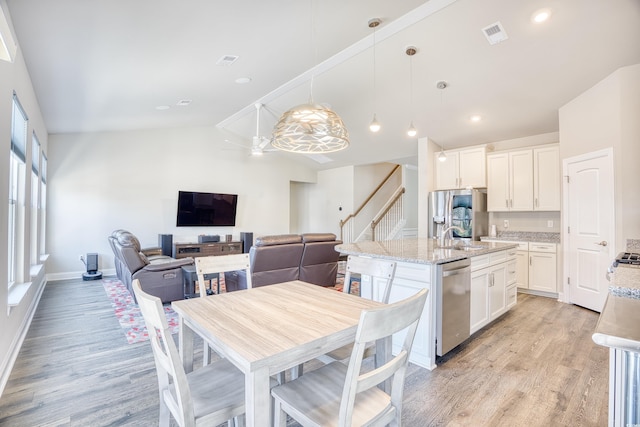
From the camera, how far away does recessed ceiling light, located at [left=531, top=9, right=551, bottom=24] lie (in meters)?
2.96

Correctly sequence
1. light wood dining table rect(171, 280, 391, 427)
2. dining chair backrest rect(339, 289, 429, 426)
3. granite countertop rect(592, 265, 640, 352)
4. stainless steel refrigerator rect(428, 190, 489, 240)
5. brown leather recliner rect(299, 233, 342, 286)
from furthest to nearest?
stainless steel refrigerator rect(428, 190, 489, 240) → brown leather recliner rect(299, 233, 342, 286) → light wood dining table rect(171, 280, 391, 427) → dining chair backrest rect(339, 289, 429, 426) → granite countertop rect(592, 265, 640, 352)

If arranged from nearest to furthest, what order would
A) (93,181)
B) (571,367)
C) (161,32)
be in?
(571,367) → (161,32) → (93,181)

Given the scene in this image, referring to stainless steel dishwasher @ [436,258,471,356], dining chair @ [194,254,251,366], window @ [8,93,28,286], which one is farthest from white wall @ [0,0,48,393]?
stainless steel dishwasher @ [436,258,471,356]

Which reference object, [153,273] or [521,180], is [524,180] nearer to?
[521,180]

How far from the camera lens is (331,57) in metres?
4.23

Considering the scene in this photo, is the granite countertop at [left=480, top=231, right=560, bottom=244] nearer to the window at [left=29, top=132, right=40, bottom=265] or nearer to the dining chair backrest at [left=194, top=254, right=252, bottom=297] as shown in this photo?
the dining chair backrest at [left=194, top=254, right=252, bottom=297]

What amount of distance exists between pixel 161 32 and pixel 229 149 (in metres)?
5.20

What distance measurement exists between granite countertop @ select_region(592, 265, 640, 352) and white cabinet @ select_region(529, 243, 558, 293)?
141 inches

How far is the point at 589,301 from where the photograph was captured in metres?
4.00

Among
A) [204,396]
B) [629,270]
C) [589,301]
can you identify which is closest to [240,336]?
[204,396]

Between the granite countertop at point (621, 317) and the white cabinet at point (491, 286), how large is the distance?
57.6 inches

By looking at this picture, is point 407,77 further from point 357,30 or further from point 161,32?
point 161,32

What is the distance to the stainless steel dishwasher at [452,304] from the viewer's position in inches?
98.9

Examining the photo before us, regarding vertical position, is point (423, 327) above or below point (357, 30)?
below
